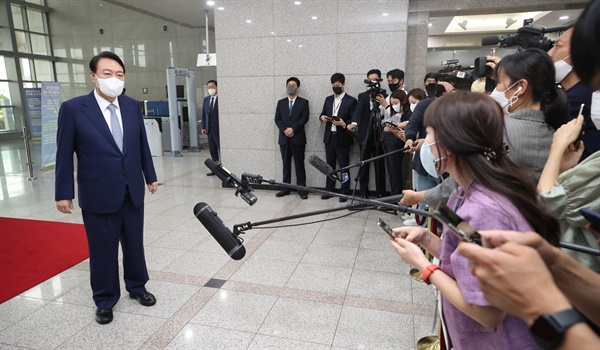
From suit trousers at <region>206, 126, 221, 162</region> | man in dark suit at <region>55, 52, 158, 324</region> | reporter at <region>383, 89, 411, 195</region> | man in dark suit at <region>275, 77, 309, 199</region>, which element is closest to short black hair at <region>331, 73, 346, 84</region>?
man in dark suit at <region>275, 77, 309, 199</region>

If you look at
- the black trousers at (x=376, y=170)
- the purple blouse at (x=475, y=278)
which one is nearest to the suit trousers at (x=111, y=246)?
the purple blouse at (x=475, y=278)

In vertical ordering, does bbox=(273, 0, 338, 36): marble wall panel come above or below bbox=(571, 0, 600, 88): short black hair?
above

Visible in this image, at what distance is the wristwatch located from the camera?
55cm

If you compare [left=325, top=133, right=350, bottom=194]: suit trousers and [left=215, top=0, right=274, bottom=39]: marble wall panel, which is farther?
[left=215, top=0, right=274, bottom=39]: marble wall panel

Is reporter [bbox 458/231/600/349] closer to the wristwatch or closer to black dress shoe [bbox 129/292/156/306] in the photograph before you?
the wristwatch

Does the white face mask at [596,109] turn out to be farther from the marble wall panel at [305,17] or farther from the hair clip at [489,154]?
the marble wall panel at [305,17]

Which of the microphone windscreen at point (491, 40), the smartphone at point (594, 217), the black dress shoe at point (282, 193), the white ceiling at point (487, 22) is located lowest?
the black dress shoe at point (282, 193)

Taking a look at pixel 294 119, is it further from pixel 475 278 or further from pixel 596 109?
pixel 475 278

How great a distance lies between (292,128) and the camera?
543 centimetres

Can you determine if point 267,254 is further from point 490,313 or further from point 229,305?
point 490,313

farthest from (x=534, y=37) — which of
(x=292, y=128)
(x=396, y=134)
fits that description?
(x=292, y=128)

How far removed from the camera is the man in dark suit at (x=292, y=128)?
5.44m

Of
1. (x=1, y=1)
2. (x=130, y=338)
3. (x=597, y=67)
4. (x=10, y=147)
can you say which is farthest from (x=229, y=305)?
(x=1, y=1)

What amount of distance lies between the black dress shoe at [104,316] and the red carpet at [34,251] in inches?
33.5
